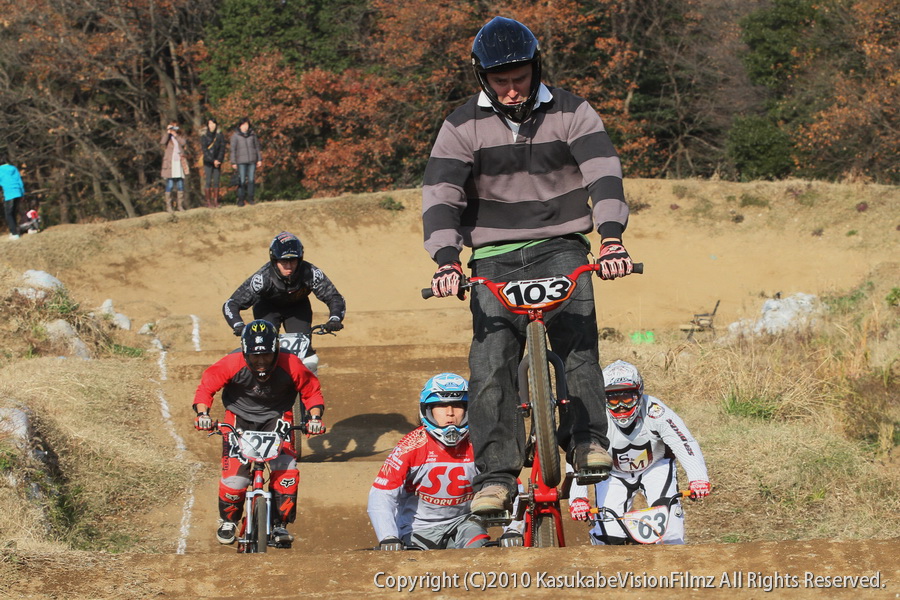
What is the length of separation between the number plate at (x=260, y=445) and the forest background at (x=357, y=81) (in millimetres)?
23463

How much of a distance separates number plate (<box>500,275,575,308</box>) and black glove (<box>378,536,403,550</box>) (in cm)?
196

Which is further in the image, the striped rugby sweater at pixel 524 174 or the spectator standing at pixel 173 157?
the spectator standing at pixel 173 157

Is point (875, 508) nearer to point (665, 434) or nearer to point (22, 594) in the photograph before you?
point (665, 434)

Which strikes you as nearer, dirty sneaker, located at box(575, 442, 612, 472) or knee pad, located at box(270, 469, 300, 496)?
dirty sneaker, located at box(575, 442, 612, 472)

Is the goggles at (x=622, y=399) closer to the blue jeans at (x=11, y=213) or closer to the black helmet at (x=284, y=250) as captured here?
the black helmet at (x=284, y=250)

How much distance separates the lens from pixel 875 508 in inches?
356

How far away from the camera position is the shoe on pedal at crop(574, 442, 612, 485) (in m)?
5.23

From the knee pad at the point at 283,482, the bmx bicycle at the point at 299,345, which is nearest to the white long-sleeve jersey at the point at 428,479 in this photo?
the knee pad at the point at 283,482

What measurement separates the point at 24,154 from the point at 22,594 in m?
30.5

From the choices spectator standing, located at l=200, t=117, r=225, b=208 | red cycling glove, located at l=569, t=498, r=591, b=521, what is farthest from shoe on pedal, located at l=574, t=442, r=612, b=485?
spectator standing, located at l=200, t=117, r=225, b=208

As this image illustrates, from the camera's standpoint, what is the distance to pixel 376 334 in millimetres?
17172

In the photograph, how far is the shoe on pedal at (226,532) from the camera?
8.01 meters

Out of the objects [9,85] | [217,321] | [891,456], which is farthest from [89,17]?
[891,456]

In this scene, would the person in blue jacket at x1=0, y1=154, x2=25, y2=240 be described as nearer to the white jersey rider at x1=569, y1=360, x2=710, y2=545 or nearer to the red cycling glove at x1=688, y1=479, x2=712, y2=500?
the white jersey rider at x1=569, y1=360, x2=710, y2=545
